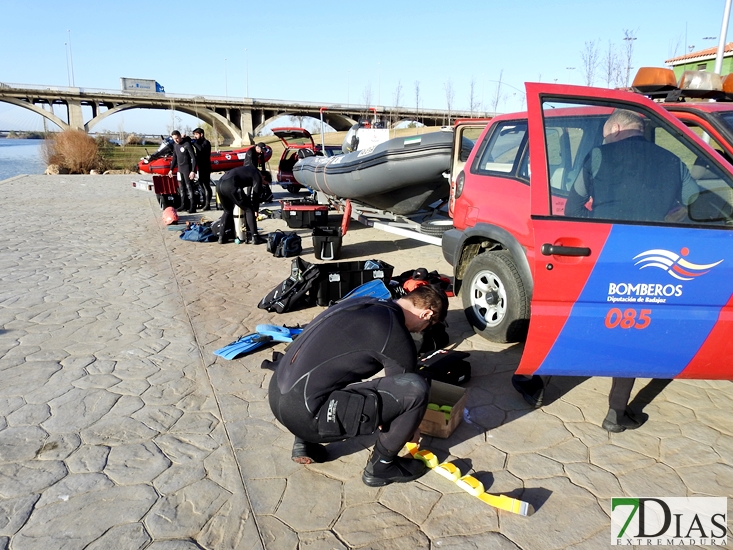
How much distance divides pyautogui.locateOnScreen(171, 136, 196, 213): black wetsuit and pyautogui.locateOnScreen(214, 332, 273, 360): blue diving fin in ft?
30.4

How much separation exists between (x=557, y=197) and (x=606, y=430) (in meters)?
1.60

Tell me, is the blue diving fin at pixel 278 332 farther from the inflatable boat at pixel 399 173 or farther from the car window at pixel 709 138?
the inflatable boat at pixel 399 173

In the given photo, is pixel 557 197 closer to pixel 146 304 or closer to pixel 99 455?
pixel 99 455

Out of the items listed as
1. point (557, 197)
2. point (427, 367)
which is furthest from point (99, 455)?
point (557, 197)

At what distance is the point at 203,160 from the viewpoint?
13.8 metres

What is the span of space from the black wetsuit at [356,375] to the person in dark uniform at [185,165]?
11.3 m

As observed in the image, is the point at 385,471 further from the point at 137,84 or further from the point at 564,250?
the point at 137,84

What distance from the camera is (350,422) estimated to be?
2812 mm

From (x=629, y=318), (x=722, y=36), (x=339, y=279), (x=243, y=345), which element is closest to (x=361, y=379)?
(x=629, y=318)

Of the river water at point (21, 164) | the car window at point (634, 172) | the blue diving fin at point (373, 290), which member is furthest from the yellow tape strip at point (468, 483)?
the river water at point (21, 164)

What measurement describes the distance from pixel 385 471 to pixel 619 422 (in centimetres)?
167

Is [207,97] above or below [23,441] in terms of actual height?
above

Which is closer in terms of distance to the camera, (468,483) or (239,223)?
(468,483)

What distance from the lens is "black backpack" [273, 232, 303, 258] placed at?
8680mm
